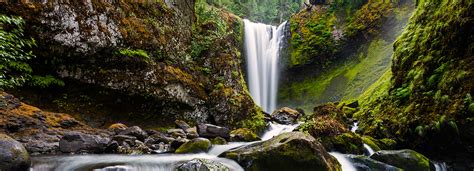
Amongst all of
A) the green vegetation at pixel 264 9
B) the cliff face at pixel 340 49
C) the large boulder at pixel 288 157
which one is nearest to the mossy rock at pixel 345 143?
the large boulder at pixel 288 157

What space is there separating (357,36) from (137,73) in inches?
762

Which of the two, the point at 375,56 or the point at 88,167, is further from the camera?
the point at 375,56

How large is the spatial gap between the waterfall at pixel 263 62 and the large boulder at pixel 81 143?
16.9m

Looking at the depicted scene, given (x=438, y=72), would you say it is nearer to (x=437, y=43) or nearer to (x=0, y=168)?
(x=437, y=43)

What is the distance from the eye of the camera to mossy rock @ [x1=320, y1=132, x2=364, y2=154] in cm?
972

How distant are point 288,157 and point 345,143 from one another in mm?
3725

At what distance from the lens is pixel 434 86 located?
9391 mm

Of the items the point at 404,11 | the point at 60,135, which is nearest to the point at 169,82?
the point at 60,135

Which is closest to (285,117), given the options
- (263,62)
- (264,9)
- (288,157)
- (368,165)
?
(263,62)

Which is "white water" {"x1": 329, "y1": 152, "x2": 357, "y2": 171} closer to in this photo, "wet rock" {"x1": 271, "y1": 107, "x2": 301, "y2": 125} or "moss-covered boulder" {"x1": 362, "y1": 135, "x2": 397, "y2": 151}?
"moss-covered boulder" {"x1": 362, "y1": 135, "x2": 397, "y2": 151}

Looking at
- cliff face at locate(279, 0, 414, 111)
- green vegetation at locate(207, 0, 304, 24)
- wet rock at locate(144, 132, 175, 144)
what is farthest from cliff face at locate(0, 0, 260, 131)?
green vegetation at locate(207, 0, 304, 24)

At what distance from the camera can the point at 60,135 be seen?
A: 27.3 feet

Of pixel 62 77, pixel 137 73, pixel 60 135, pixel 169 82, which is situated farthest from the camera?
pixel 169 82

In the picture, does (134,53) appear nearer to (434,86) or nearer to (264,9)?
(434,86)
